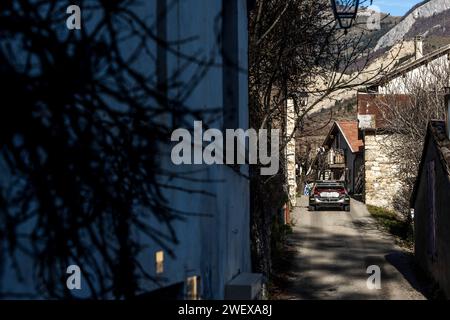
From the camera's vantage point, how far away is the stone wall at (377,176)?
4062cm

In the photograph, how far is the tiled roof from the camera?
5229cm

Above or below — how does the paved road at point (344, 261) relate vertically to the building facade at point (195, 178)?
below

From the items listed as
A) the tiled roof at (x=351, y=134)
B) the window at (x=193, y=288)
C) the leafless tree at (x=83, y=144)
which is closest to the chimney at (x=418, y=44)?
the tiled roof at (x=351, y=134)

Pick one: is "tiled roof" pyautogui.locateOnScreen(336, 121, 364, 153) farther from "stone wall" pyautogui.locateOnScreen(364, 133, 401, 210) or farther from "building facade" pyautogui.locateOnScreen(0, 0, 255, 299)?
"building facade" pyautogui.locateOnScreen(0, 0, 255, 299)

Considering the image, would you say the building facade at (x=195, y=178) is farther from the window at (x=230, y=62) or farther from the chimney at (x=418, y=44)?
the chimney at (x=418, y=44)

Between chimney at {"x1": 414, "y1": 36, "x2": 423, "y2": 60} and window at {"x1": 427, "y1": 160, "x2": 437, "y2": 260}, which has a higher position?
chimney at {"x1": 414, "y1": 36, "x2": 423, "y2": 60}

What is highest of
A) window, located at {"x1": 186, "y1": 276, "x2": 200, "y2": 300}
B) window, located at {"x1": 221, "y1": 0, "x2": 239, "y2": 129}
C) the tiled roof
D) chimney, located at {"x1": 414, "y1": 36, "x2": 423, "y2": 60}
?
chimney, located at {"x1": 414, "y1": 36, "x2": 423, "y2": 60}

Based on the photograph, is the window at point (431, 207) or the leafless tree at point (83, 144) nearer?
the leafless tree at point (83, 144)

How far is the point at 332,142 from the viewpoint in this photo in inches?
2499

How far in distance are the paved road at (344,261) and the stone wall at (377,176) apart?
6515mm

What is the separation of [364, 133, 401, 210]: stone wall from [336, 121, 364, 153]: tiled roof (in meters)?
9.30

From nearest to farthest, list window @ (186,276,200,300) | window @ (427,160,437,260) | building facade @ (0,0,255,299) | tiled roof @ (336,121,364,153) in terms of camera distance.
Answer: building facade @ (0,0,255,299) → window @ (186,276,200,300) → window @ (427,160,437,260) → tiled roof @ (336,121,364,153)

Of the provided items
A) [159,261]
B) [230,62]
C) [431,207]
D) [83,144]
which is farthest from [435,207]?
[83,144]

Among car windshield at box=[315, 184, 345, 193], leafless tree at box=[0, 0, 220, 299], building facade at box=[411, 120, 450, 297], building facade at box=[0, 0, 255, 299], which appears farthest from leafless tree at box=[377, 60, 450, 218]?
leafless tree at box=[0, 0, 220, 299]
